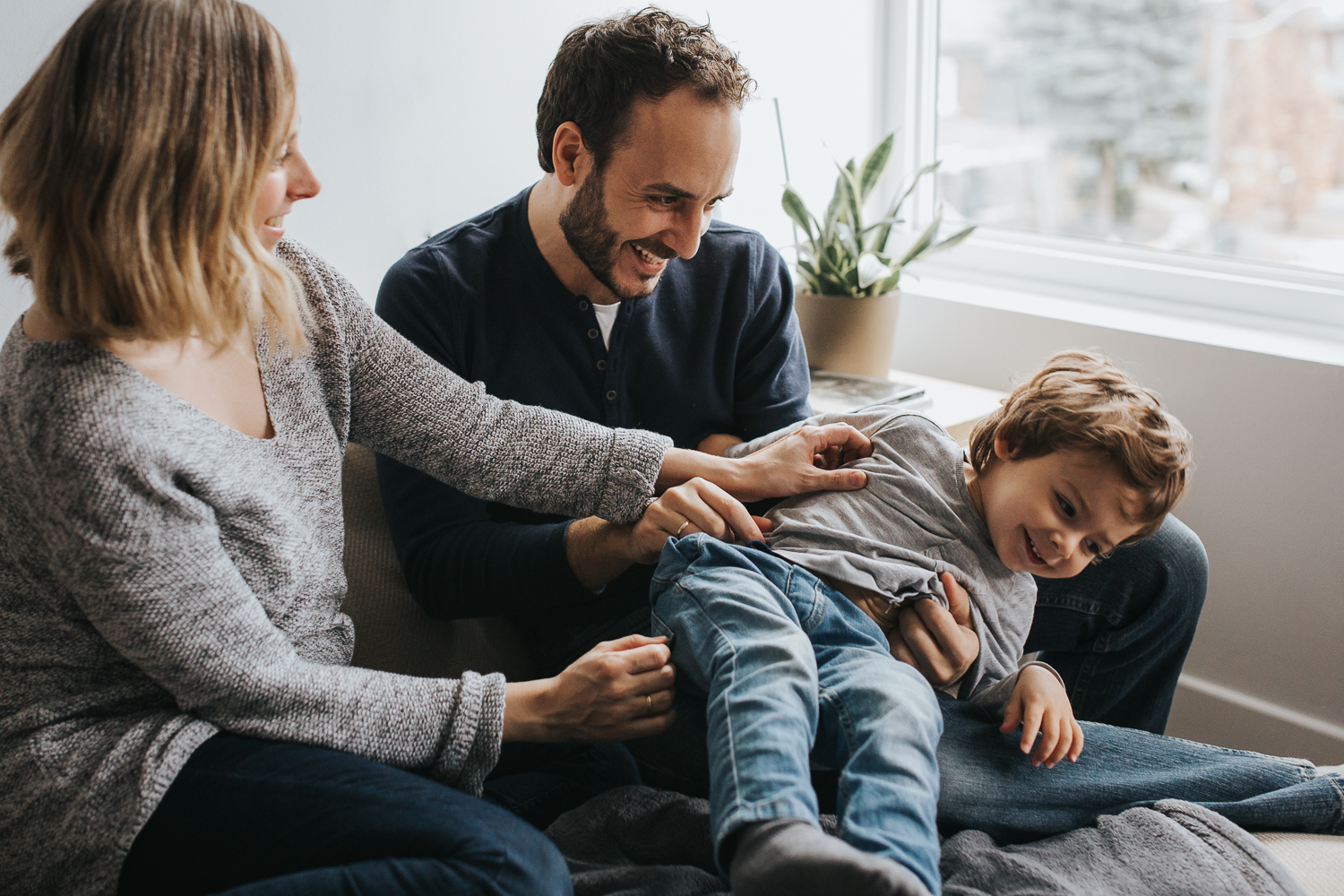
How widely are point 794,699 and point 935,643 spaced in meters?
0.35

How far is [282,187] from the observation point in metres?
1.06

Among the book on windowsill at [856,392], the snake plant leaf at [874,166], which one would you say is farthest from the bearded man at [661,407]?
the snake plant leaf at [874,166]

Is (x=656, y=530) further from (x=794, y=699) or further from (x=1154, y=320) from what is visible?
(x=1154, y=320)

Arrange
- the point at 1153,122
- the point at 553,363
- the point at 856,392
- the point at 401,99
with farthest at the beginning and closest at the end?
the point at 1153,122
the point at 856,392
the point at 401,99
the point at 553,363

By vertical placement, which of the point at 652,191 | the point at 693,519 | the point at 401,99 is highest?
the point at 401,99

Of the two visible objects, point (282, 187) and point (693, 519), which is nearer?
point (282, 187)

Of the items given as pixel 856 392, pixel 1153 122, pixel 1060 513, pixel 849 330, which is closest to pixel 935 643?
pixel 1060 513

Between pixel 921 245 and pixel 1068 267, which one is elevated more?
pixel 921 245

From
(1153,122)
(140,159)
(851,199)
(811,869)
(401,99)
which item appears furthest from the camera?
(1153,122)

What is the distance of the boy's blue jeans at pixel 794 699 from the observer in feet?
2.89

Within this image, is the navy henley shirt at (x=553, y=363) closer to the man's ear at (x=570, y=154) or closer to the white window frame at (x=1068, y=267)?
the man's ear at (x=570, y=154)

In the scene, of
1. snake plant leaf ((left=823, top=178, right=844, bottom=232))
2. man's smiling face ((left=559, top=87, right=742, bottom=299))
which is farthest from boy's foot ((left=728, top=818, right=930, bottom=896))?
snake plant leaf ((left=823, top=178, right=844, bottom=232))

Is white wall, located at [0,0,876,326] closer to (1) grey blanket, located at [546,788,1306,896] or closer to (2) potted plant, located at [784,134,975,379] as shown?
(2) potted plant, located at [784,134,975,379]

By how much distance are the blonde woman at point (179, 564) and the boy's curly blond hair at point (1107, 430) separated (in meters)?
0.61
